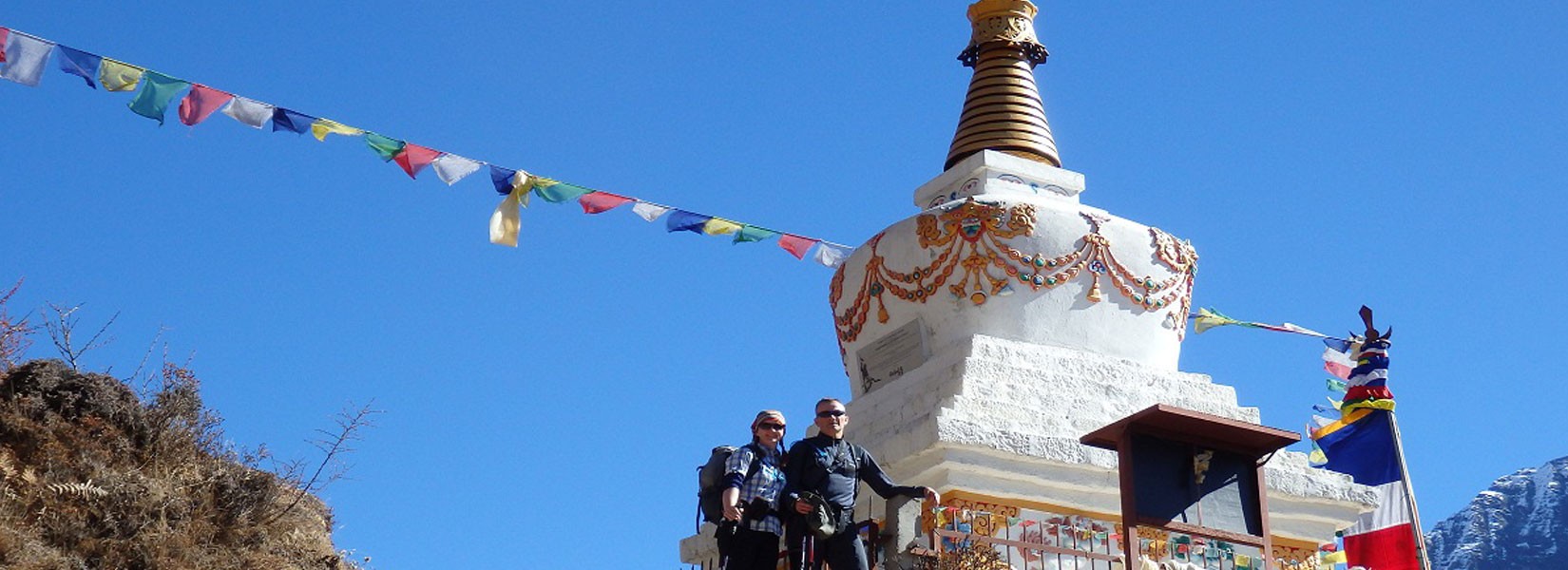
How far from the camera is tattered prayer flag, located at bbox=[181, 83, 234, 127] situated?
35.4 ft

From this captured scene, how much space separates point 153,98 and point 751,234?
4249mm

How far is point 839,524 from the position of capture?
26.1 feet

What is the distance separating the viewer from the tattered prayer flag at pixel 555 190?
12000mm

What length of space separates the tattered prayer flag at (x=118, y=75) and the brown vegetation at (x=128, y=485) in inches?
61.5

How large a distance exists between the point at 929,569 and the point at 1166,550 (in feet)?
5.35

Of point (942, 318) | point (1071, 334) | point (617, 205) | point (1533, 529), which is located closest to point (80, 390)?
point (617, 205)

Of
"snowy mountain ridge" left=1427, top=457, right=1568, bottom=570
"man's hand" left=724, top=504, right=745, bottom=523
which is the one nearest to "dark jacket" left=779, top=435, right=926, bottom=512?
"man's hand" left=724, top=504, right=745, bottom=523

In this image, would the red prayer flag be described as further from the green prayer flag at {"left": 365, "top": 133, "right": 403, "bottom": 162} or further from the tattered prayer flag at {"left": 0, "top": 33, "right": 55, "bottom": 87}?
the tattered prayer flag at {"left": 0, "top": 33, "right": 55, "bottom": 87}

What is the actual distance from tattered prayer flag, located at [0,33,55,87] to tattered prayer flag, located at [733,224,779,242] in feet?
15.7

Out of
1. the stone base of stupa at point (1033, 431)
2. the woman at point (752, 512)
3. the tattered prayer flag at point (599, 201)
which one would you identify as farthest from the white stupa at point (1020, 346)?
the woman at point (752, 512)

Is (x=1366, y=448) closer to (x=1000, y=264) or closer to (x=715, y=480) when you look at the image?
(x=1000, y=264)

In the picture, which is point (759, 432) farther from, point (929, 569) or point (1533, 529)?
point (1533, 529)

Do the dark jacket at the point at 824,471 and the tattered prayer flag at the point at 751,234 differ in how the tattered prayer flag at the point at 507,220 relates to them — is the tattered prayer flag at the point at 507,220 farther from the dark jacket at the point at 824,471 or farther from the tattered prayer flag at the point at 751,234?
the dark jacket at the point at 824,471

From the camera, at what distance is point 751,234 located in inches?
516
